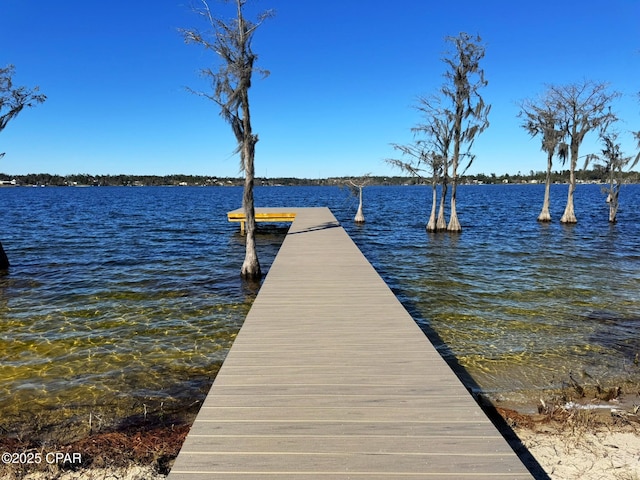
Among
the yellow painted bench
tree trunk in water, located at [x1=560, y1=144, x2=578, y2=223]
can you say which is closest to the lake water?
the yellow painted bench

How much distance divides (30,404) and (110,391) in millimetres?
1069

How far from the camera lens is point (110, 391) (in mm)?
6539

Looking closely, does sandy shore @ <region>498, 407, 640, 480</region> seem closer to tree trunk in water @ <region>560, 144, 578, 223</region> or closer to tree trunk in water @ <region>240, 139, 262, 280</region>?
tree trunk in water @ <region>240, 139, 262, 280</region>

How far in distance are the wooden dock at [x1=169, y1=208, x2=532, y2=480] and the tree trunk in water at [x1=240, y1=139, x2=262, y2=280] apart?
20.6 feet

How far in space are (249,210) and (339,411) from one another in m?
9.80

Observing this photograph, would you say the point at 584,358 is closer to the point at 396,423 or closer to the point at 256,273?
the point at 396,423

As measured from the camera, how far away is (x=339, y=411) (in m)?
4.09

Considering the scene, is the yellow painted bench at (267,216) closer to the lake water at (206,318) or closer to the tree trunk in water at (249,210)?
the lake water at (206,318)

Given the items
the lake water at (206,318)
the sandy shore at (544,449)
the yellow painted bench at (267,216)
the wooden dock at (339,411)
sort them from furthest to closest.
→ the yellow painted bench at (267,216) → the lake water at (206,318) → the sandy shore at (544,449) → the wooden dock at (339,411)

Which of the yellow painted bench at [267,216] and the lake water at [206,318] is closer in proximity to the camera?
the lake water at [206,318]

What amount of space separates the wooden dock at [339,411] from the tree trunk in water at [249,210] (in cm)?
629

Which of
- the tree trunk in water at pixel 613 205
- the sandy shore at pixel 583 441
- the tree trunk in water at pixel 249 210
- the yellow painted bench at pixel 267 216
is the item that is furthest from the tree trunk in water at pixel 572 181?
the sandy shore at pixel 583 441

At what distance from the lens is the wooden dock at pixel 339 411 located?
10.7 feet

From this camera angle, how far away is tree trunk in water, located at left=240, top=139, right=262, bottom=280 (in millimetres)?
12680
